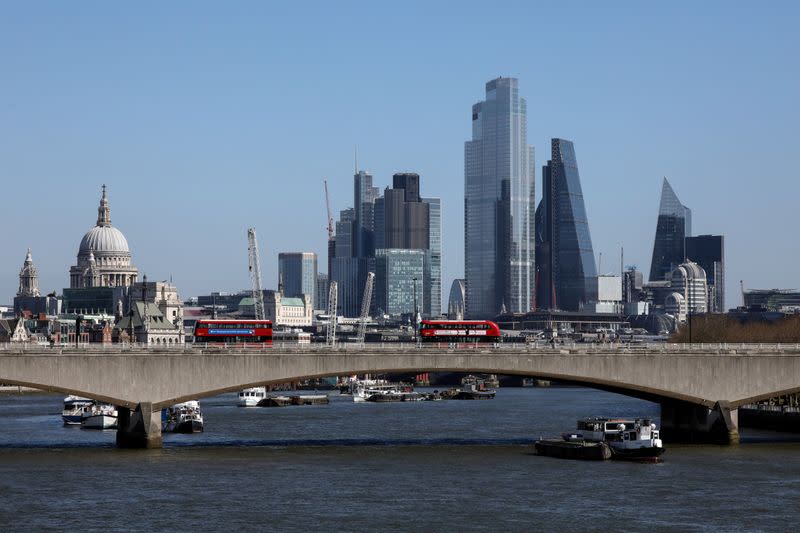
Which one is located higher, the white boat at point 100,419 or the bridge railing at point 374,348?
the bridge railing at point 374,348

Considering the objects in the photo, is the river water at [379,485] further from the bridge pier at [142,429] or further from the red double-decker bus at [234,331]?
the red double-decker bus at [234,331]

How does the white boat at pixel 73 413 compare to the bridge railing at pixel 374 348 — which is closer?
the bridge railing at pixel 374 348

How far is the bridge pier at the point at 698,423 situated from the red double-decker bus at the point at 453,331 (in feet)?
58.7

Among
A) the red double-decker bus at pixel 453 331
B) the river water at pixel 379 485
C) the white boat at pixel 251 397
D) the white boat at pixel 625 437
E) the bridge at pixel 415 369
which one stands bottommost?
the river water at pixel 379 485

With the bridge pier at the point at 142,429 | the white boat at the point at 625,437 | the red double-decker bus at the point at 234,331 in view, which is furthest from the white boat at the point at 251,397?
the white boat at the point at 625,437

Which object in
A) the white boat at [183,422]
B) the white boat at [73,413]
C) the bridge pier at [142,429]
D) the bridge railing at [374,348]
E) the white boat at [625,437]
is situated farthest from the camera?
the white boat at [73,413]

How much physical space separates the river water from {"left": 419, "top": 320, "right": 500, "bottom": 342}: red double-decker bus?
8.29 meters

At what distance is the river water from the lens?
7231 cm

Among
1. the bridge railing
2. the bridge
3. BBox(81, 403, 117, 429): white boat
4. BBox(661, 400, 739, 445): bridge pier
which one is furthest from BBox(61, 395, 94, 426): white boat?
BBox(661, 400, 739, 445): bridge pier

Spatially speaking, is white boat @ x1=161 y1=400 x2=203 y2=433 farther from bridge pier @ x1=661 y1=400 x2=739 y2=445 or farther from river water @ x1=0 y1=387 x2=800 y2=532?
bridge pier @ x1=661 y1=400 x2=739 y2=445

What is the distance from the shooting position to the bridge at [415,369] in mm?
102250

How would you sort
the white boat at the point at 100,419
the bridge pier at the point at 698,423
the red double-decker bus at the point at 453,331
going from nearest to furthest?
the bridge pier at the point at 698,423 < the red double-decker bus at the point at 453,331 < the white boat at the point at 100,419

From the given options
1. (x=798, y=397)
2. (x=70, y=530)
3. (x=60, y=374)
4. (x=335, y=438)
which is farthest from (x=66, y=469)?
(x=798, y=397)

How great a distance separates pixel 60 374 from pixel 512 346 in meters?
33.0
